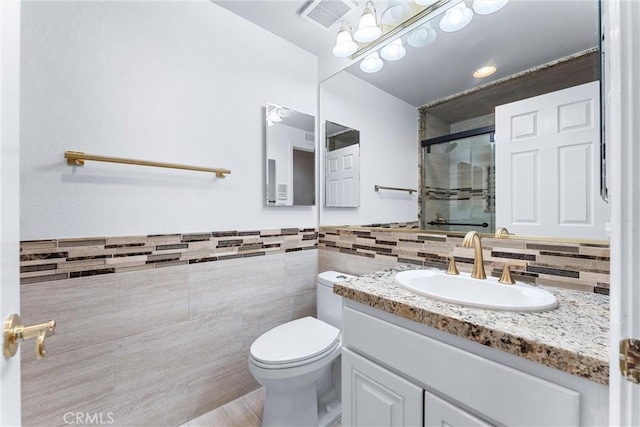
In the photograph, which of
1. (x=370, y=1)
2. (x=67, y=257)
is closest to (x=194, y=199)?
(x=67, y=257)

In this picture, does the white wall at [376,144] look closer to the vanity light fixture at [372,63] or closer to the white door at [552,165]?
the vanity light fixture at [372,63]

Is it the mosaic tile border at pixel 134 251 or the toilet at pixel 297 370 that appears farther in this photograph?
the toilet at pixel 297 370

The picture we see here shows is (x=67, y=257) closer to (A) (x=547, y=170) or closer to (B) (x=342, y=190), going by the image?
(B) (x=342, y=190)

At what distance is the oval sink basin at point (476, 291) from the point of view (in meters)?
0.74

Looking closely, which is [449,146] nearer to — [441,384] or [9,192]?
[441,384]

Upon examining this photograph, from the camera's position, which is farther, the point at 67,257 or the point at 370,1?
the point at 370,1

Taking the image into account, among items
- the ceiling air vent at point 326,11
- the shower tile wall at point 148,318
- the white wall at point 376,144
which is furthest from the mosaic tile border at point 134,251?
the ceiling air vent at point 326,11

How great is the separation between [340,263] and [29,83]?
1685 millimetres

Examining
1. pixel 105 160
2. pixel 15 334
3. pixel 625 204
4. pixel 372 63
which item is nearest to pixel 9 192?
pixel 15 334

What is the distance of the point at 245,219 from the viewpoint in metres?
1.57

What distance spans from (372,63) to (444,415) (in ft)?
5.78

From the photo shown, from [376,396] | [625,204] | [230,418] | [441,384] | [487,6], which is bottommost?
[230,418]

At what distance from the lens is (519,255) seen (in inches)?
39.6

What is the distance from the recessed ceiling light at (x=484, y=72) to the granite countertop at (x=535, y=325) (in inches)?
35.6
